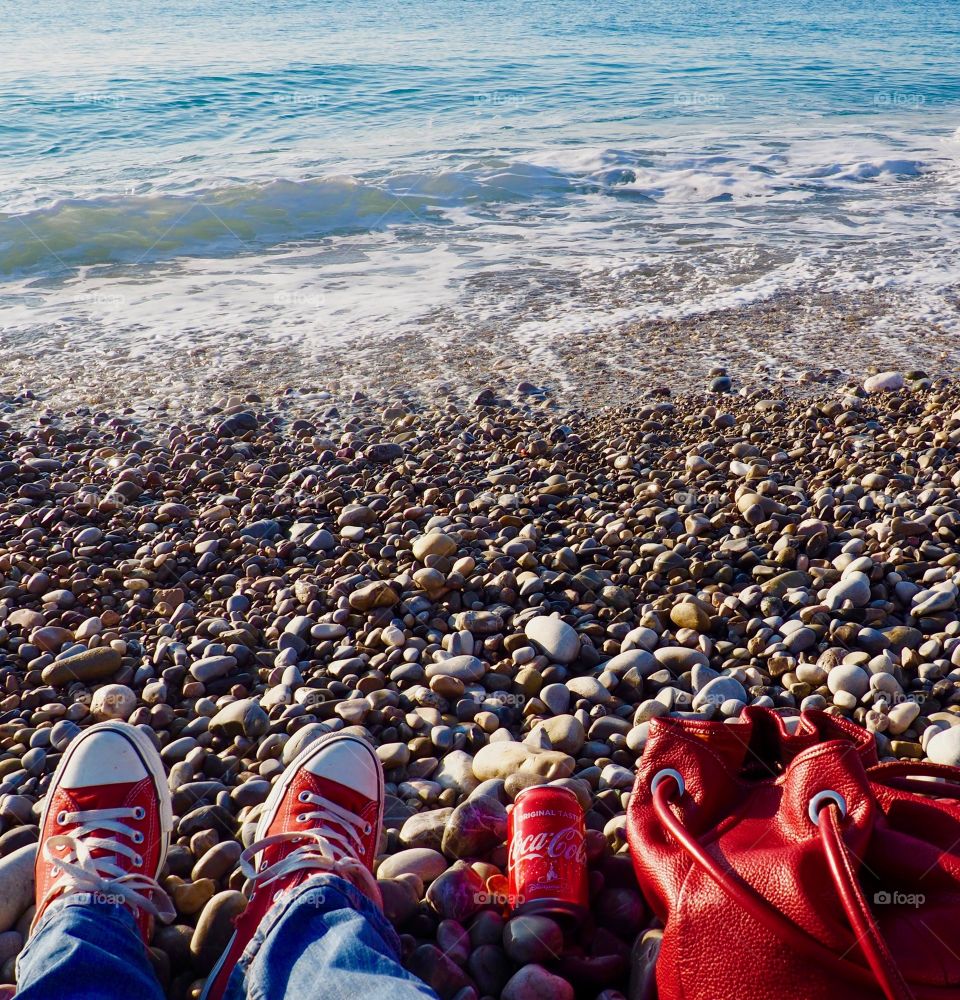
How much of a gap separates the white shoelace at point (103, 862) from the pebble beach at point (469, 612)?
9 centimetres

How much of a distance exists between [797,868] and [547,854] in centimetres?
61

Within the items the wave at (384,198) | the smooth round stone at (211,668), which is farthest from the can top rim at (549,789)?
the wave at (384,198)

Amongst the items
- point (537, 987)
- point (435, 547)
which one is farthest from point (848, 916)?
point (435, 547)

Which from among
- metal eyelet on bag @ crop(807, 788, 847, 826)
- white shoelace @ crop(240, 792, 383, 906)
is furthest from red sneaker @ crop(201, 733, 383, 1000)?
metal eyelet on bag @ crop(807, 788, 847, 826)

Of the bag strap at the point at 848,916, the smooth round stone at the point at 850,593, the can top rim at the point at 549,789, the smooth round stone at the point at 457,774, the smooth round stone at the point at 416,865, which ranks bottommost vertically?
the smooth round stone at the point at 457,774

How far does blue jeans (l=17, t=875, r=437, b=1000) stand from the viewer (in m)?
1.59

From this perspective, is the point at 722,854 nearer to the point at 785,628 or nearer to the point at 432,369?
the point at 785,628

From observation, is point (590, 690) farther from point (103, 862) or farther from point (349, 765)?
point (103, 862)

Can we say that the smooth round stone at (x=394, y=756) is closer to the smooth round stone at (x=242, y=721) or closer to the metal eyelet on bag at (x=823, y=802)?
the smooth round stone at (x=242, y=721)

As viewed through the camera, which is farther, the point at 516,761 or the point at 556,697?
the point at 556,697

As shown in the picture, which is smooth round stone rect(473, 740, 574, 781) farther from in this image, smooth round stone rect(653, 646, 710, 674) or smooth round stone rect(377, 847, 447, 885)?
smooth round stone rect(653, 646, 710, 674)

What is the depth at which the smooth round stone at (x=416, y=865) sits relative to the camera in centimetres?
207

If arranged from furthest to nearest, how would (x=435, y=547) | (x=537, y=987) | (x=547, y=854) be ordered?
(x=435, y=547) < (x=547, y=854) < (x=537, y=987)

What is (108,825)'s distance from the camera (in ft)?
6.97
